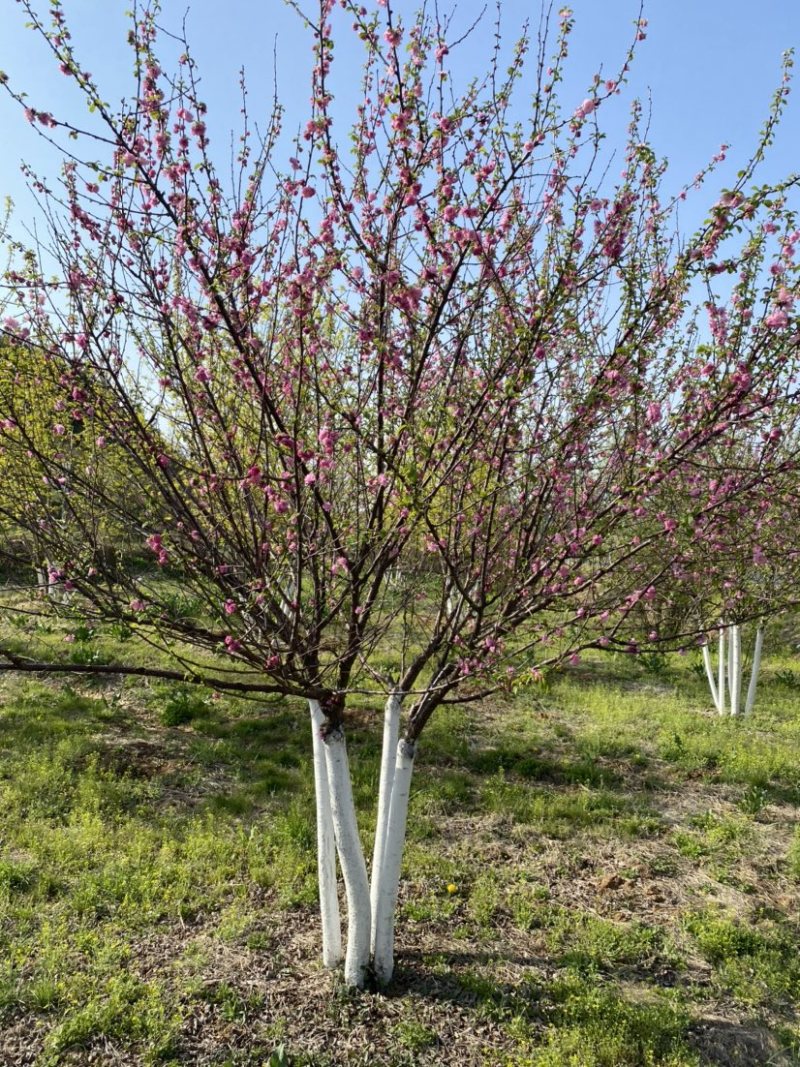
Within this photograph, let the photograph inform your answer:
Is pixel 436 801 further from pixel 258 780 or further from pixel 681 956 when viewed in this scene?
pixel 681 956

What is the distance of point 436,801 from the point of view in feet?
19.7

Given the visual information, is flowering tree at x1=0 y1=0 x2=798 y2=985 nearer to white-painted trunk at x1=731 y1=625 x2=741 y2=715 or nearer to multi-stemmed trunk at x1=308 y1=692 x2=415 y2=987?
multi-stemmed trunk at x1=308 y1=692 x2=415 y2=987

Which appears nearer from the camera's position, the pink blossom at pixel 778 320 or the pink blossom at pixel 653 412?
the pink blossom at pixel 778 320

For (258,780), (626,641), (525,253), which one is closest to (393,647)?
(258,780)

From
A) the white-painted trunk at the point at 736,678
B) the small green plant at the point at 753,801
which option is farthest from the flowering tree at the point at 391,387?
the white-painted trunk at the point at 736,678

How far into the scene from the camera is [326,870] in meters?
3.84

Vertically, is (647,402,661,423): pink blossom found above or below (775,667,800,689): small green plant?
above

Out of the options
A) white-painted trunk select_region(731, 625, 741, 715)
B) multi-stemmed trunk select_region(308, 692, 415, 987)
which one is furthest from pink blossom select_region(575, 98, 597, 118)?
white-painted trunk select_region(731, 625, 741, 715)

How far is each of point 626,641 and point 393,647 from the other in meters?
7.24

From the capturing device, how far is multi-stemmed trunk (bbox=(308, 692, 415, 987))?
3615mm

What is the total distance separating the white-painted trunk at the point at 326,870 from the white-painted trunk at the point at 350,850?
191mm

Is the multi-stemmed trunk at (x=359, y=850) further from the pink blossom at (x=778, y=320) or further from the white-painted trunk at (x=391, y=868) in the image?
the pink blossom at (x=778, y=320)

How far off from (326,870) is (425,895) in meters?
1.19

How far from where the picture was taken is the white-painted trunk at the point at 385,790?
151 inches
